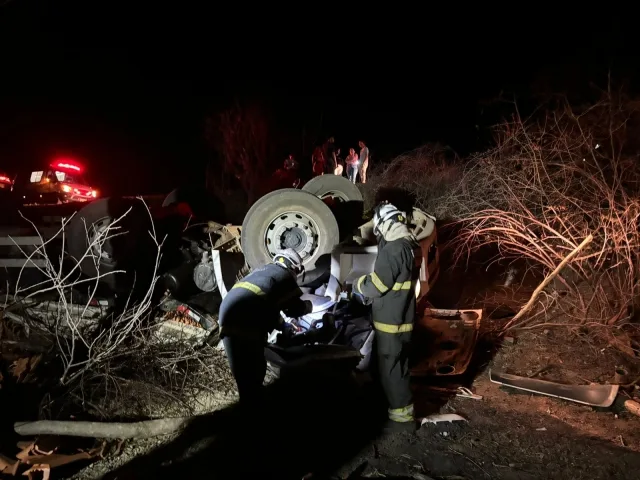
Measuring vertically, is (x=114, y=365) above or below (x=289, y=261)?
below

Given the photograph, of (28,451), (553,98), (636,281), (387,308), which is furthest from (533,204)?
(28,451)

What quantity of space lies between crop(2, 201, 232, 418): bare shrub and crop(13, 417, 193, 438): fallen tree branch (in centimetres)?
25

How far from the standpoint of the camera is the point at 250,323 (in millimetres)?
3500

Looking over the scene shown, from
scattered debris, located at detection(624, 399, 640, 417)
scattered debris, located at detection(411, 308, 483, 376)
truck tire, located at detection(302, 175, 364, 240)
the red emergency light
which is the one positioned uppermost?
the red emergency light

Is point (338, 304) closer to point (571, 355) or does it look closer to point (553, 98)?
point (571, 355)

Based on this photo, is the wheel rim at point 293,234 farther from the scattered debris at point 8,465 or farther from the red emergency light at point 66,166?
the red emergency light at point 66,166

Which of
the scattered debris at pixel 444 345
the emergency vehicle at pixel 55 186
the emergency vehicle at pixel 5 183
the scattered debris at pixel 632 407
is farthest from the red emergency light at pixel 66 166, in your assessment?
the scattered debris at pixel 632 407

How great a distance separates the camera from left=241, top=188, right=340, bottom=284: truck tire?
482cm

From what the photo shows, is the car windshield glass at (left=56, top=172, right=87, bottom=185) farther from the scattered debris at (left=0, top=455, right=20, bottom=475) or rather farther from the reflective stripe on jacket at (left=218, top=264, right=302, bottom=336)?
the scattered debris at (left=0, top=455, right=20, bottom=475)

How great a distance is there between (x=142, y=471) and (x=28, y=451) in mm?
762

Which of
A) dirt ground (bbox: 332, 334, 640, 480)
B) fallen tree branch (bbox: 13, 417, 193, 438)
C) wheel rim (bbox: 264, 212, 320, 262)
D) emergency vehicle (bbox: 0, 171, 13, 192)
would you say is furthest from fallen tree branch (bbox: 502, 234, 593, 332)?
emergency vehicle (bbox: 0, 171, 13, 192)

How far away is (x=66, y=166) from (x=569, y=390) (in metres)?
9.80

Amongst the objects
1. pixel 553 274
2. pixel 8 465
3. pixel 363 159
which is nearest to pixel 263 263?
pixel 8 465

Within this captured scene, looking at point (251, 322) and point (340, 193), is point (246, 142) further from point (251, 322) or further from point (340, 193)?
point (251, 322)
